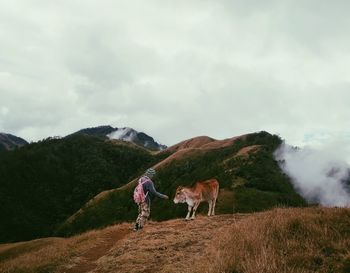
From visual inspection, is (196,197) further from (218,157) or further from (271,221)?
(218,157)

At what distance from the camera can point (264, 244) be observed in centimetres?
1182

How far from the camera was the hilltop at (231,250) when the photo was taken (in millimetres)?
10391

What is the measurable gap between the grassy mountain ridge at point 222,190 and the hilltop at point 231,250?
7298 cm

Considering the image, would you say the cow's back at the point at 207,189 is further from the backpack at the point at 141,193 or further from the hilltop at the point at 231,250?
the hilltop at the point at 231,250

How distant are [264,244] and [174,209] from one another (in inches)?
4655

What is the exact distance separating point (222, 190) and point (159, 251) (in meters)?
108

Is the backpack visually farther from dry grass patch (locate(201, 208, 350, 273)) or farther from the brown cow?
dry grass patch (locate(201, 208, 350, 273))

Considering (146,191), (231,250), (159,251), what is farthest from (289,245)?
(146,191)

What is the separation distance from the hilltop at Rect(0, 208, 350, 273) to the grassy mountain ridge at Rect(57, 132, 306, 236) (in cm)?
7298

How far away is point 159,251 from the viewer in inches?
607

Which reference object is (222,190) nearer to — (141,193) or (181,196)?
(181,196)

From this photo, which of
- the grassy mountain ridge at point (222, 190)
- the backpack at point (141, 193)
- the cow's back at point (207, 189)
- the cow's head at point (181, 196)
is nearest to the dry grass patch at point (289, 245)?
the backpack at point (141, 193)

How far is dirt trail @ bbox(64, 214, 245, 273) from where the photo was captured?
13.5m

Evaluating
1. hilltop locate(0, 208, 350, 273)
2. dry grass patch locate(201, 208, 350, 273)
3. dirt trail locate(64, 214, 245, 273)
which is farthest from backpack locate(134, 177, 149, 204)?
dry grass patch locate(201, 208, 350, 273)
